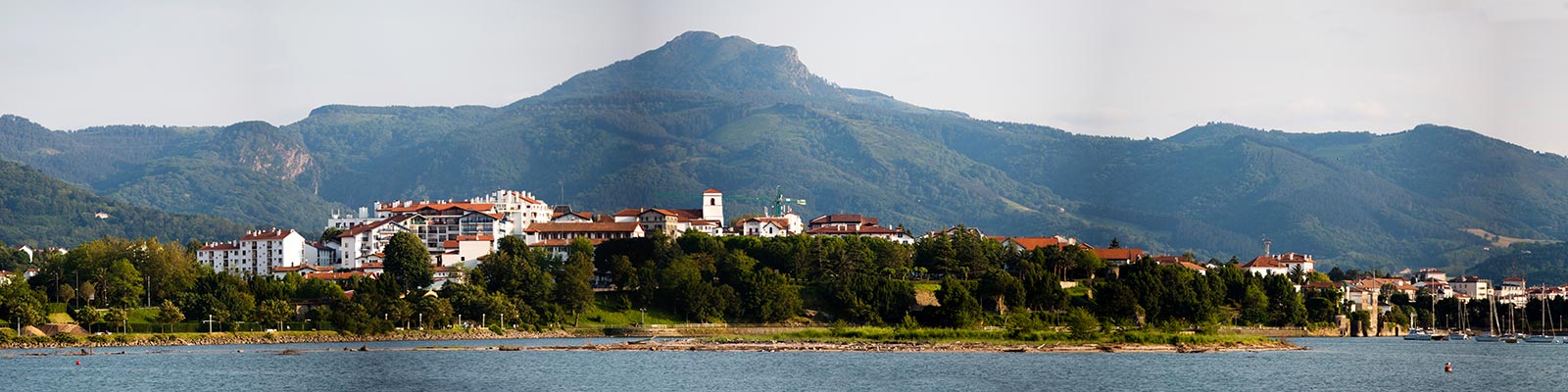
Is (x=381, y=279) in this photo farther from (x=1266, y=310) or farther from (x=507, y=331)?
(x=1266, y=310)

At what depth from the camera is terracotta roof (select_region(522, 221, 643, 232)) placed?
100 meters

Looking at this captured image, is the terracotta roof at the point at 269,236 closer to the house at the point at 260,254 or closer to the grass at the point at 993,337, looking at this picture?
the house at the point at 260,254

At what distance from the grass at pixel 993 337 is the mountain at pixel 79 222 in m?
117

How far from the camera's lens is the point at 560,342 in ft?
243

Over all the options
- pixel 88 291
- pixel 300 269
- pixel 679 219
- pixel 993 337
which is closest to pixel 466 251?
pixel 300 269

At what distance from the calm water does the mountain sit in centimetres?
12383

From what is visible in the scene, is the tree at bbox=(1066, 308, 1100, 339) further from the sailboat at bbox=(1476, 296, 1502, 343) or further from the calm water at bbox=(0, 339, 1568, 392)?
the sailboat at bbox=(1476, 296, 1502, 343)

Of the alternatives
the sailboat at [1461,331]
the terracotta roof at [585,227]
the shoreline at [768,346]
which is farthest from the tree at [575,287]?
the sailboat at [1461,331]

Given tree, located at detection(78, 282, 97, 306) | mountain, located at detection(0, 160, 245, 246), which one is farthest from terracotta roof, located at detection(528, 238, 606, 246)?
mountain, located at detection(0, 160, 245, 246)

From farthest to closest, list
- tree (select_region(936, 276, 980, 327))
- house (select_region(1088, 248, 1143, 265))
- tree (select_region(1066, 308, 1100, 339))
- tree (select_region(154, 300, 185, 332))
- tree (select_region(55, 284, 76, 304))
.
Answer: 1. house (select_region(1088, 248, 1143, 265))
2. tree (select_region(55, 284, 76, 304))
3. tree (select_region(936, 276, 980, 327))
4. tree (select_region(154, 300, 185, 332))
5. tree (select_region(1066, 308, 1100, 339))

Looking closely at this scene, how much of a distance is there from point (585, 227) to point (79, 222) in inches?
4332

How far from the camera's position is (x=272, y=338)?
238ft

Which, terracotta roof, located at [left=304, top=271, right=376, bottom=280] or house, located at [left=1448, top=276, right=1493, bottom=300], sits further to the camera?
house, located at [left=1448, top=276, right=1493, bottom=300]

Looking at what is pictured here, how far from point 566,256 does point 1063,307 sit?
25.5 m
